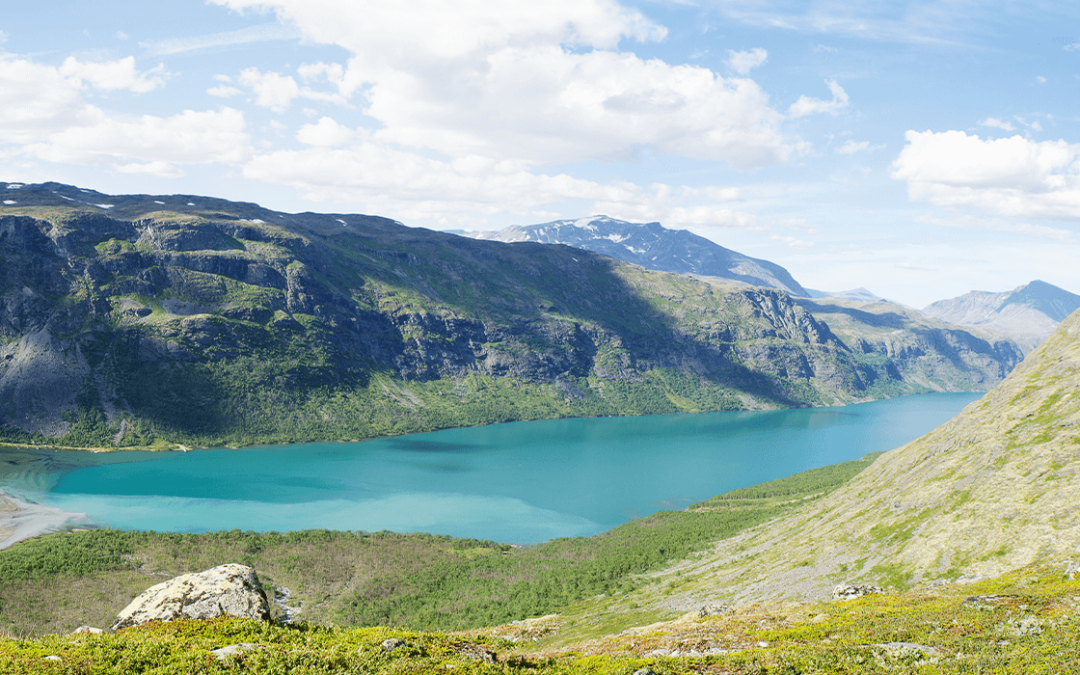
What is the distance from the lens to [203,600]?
33.2 m

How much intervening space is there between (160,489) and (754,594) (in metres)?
180

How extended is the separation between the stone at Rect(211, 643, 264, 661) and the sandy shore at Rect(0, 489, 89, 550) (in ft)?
432

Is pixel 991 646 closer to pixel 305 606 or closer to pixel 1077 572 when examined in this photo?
pixel 1077 572

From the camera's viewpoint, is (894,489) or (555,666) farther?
(894,489)

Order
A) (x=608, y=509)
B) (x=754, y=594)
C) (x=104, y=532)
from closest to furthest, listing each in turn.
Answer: (x=754, y=594), (x=104, y=532), (x=608, y=509)

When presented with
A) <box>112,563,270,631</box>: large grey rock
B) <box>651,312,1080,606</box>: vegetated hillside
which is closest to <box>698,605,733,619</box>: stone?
<box>651,312,1080,606</box>: vegetated hillside

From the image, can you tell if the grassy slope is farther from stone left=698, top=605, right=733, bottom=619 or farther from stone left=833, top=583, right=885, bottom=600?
stone left=833, top=583, right=885, bottom=600

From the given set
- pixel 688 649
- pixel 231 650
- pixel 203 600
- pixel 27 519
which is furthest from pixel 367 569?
pixel 27 519

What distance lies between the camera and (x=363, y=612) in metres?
87.3

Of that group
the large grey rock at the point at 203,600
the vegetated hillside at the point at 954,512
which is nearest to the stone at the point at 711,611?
the vegetated hillside at the point at 954,512

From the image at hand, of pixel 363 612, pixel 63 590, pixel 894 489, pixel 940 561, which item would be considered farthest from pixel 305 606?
pixel 894 489

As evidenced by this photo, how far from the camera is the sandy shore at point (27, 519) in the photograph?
129m

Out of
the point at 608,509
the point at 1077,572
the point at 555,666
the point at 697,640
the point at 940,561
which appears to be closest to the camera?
the point at 555,666

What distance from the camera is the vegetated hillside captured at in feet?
197
